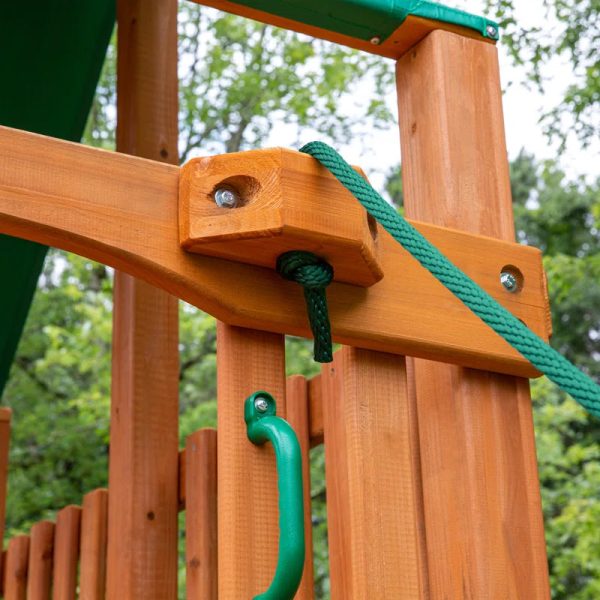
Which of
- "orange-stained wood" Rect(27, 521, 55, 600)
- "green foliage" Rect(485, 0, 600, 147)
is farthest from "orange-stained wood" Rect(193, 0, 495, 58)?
"green foliage" Rect(485, 0, 600, 147)

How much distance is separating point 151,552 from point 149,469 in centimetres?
16

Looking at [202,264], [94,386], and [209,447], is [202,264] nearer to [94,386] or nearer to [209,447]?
[209,447]

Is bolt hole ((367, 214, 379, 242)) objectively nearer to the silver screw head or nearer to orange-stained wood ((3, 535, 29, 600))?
the silver screw head

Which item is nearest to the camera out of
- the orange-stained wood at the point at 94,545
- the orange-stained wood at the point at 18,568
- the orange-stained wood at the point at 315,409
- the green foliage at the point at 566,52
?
the orange-stained wood at the point at 315,409

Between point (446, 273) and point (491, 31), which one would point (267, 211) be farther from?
point (491, 31)

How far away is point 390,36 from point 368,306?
50cm

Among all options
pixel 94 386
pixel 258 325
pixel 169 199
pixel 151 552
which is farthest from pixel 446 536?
pixel 94 386

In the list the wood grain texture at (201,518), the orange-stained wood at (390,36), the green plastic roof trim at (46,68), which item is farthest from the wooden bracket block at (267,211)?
the green plastic roof trim at (46,68)

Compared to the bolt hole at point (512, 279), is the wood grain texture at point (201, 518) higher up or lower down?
lower down

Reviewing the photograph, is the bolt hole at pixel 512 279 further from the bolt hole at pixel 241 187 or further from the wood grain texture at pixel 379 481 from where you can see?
the bolt hole at pixel 241 187

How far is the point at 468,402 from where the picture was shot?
1362 millimetres

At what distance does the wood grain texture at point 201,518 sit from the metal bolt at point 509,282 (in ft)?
2.30

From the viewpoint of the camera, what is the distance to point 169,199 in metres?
1.15

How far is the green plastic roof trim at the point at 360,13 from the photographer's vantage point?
1.47 metres
